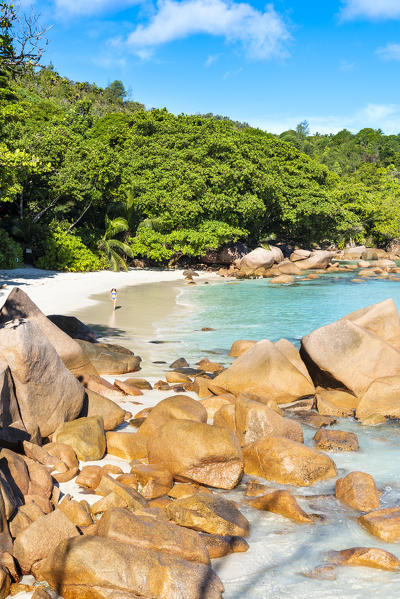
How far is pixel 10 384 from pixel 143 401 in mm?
3309

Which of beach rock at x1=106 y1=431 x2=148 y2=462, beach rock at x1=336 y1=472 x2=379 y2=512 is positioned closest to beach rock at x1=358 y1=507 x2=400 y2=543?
beach rock at x1=336 y1=472 x2=379 y2=512

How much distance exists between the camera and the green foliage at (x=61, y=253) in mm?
30859

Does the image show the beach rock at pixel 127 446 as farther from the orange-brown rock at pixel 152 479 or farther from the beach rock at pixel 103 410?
the beach rock at pixel 103 410

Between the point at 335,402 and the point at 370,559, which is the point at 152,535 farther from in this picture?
the point at 335,402

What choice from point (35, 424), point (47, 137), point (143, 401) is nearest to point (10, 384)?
point (35, 424)

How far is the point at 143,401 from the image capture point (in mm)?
9531

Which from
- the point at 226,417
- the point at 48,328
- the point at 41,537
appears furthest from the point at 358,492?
the point at 48,328

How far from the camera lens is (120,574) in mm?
4035

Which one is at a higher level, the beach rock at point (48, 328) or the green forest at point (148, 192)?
the green forest at point (148, 192)

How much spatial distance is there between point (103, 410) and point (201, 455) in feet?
7.20

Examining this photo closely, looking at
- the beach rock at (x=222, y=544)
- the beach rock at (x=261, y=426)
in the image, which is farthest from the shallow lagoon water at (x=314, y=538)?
the beach rock at (x=261, y=426)

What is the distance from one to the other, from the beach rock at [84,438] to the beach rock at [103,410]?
0.84 metres

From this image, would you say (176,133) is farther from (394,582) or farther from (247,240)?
(394,582)

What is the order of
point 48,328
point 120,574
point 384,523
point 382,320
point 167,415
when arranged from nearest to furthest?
point 120,574
point 384,523
point 167,415
point 48,328
point 382,320
